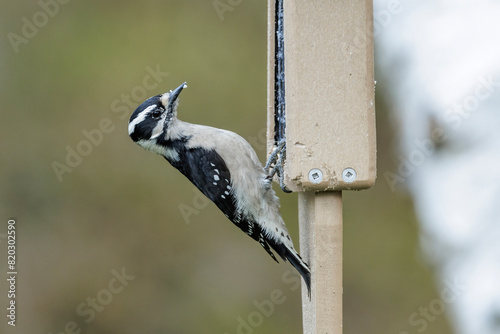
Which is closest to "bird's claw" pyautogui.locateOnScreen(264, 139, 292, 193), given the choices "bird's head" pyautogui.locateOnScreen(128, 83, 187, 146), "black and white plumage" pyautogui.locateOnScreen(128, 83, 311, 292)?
"black and white plumage" pyautogui.locateOnScreen(128, 83, 311, 292)

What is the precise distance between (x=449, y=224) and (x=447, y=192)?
22 cm

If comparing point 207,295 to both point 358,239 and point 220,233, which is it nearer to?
point 220,233

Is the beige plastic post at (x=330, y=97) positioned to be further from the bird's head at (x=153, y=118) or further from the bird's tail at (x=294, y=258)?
the bird's head at (x=153, y=118)

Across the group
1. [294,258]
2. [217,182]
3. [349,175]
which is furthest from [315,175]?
[217,182]

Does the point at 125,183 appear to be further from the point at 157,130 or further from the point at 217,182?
the point at 217,182

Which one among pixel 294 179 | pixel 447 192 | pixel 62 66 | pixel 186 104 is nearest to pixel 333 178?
pixel 294 179

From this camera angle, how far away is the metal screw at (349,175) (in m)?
2.54

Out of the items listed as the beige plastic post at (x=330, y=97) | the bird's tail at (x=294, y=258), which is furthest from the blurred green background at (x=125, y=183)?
the beige plastic post at (x=330, y=97)

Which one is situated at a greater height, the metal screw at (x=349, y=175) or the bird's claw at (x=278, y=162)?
the bird's claw at (x=278, y=162)

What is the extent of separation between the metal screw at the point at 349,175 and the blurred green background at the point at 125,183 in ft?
9.26

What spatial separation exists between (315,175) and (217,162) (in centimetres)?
103

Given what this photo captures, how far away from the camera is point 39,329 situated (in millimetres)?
5508

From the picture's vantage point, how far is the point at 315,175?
2.56 meters

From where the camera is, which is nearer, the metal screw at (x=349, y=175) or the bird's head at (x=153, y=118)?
the metal screw at (x=349, y=175)
